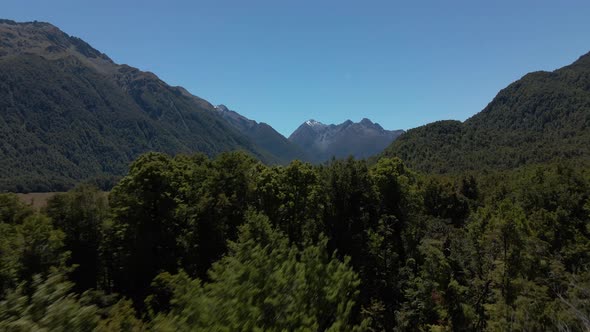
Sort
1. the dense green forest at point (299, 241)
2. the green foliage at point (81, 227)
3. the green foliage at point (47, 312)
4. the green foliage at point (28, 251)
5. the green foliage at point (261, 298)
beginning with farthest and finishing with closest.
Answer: the green foliage at point (81, 227)
the dense green forest at point (299, 241)
the green foliage at point (28, 251)
the green foliage at point (261, 298)
the green foliage at point (47, 312)

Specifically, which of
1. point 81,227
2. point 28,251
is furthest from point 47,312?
point 81,227

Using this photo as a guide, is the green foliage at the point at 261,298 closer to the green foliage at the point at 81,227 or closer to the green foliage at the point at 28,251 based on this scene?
the green foliage at the point at 28,251

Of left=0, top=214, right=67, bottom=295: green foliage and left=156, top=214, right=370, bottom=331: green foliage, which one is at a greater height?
left=156, top=214, right=370, bottom=331: green foliage

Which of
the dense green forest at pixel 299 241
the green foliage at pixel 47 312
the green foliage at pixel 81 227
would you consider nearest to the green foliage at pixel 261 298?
the green foliage at pixel 47 312

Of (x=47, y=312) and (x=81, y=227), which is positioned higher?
(x=47, y=312)

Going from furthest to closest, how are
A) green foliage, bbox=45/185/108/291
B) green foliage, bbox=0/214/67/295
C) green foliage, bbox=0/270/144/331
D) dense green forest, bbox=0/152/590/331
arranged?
1. green foliage, bbox=45/185/108/291
2. dense green forest, bbox=0/152/590/331
3. green foliage, bbox=0/214/67/295
4. green foliage, bbox=0/270/144/331

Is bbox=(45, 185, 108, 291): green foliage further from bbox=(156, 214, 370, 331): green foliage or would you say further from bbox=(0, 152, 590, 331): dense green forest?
bbox=(156, 214, 370, 331): green foliage

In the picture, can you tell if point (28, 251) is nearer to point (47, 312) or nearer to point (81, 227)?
point (81, 227)

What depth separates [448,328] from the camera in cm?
3275

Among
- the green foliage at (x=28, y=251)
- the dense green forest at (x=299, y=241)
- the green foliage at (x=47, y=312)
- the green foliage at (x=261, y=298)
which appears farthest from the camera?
the dense green forest at (x=299, y=241)

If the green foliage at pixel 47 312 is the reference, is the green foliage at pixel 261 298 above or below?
below

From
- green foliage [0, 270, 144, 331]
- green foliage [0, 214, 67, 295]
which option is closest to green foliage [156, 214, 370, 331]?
green foliage [0, 270, 144, 331]

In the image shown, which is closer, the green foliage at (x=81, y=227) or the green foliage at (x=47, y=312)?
the green foliage at (x=47, y=312)

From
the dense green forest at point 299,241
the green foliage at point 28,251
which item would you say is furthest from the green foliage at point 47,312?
the green foliage at point 28,251
